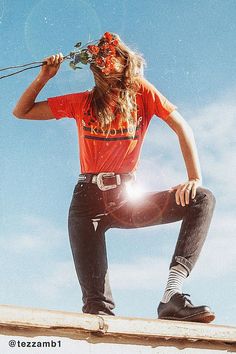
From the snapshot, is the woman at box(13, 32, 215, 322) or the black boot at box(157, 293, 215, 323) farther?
the woman at box(13, 32, 215, 322)

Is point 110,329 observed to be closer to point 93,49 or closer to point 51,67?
point 51,67

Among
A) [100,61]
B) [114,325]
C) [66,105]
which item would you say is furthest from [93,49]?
[114,325]

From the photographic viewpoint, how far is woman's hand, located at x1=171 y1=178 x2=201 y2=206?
12.7 feet

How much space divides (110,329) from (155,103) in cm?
219

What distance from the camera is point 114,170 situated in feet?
13.8

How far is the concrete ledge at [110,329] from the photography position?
255cm

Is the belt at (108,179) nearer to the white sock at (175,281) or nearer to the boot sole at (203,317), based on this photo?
the white sock at (175,281)

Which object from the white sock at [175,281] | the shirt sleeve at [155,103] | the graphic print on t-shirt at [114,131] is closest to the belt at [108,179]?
the graphic print on t-shirt at [114,131]

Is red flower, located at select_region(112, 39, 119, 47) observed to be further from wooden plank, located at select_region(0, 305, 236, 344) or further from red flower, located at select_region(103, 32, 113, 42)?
wooden plank, located at select_region(0, 305, 236, 344)

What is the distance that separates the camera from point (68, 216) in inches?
169

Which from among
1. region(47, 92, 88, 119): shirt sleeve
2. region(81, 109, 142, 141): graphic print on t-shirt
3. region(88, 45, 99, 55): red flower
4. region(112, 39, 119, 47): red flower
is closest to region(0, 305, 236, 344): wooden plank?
region(81, 109, 142, 141): graphic print on t-shirt

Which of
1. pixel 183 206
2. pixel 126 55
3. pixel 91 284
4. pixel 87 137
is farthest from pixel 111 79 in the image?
pixel 91 284

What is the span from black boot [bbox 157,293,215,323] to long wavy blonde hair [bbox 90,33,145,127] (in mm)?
1594

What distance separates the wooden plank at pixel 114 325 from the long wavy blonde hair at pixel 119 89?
1917mm
